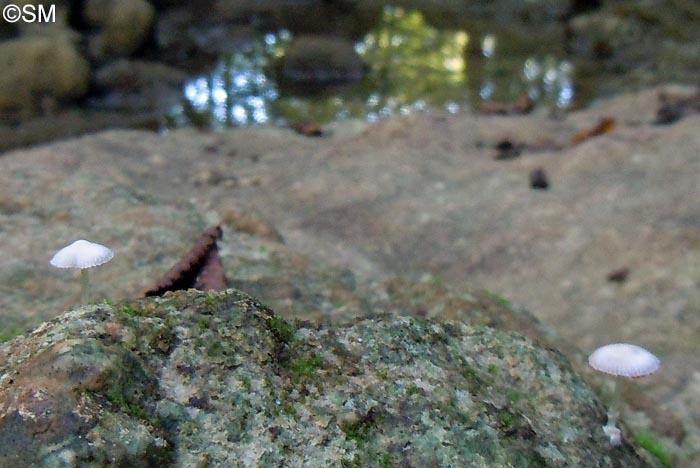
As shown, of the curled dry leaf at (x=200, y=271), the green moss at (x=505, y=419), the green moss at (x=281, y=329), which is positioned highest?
the green moss at (x=281, y=329)

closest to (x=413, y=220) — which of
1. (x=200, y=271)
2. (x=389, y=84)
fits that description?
(x=200, y=271)

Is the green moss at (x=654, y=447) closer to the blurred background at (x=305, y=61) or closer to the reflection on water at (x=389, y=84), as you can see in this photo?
the blurred background at (x=305, y=61)

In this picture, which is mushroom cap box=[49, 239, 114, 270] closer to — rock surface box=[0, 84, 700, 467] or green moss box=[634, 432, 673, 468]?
rock surface box=[0, 84, 700, 467]

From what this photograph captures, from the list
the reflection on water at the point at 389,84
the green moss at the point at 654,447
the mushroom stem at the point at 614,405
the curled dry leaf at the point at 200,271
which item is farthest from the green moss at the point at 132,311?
the reflection on water at the point at 389,84

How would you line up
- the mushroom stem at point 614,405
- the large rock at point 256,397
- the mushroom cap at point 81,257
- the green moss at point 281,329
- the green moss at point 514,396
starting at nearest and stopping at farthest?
1. the large rock at point 256,397
2. the green moss at point 281,329
3. the green moss at point 514,396
4. the mushroom stem at point 614,405
5. the mushroom cap at point 81,257

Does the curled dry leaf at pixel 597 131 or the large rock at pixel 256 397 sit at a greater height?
the large rock at pixel 256 397

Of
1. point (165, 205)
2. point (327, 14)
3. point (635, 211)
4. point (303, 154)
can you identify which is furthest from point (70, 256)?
point (327, 14)

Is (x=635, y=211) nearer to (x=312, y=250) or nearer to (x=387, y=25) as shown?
(x=312, y=250)

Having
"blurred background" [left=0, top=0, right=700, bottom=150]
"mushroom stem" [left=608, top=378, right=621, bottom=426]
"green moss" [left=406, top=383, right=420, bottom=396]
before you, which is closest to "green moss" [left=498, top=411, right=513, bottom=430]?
"green moss" [left=406, top=383, right=420, bottom=396]
